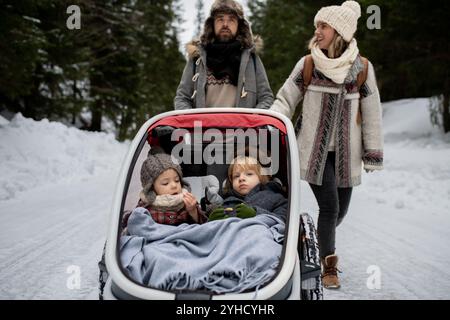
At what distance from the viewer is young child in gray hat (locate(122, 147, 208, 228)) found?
8.46ft

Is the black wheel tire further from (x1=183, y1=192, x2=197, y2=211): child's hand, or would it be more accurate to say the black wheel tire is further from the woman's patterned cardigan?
(x1=183, y1=192, x2=197, y2=211): child's hand

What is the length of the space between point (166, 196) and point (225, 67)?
1.42m

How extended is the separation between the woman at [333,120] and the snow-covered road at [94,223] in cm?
61

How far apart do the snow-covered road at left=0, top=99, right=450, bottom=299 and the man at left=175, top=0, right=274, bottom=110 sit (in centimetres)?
152

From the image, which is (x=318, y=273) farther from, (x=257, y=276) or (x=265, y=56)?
(x=265, y=56)

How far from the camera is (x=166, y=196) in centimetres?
259

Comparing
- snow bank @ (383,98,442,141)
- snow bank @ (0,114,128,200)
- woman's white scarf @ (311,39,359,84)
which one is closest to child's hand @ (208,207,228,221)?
woman's white scarf @ (311,39,359,84)

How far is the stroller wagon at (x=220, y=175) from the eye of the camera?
184 centimetres

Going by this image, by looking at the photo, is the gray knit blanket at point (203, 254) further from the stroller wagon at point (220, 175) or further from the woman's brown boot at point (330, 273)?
the woman's brown boot at point (330, 273)

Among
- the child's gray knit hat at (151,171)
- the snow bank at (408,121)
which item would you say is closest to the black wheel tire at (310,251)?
the child's gray knit hat at (151,171)

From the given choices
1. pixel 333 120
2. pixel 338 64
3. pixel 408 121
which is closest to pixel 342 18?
pixel 338 64

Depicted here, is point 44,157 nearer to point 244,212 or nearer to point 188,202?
point 188,202
